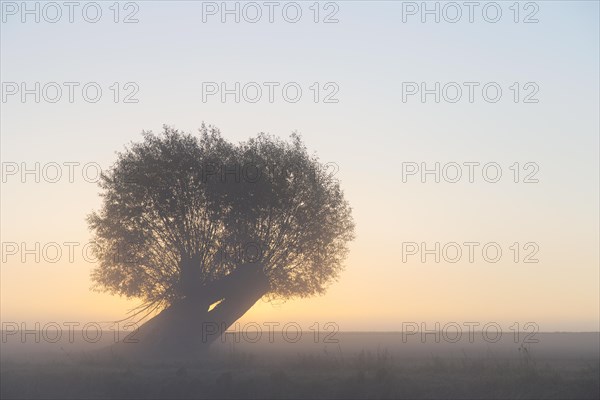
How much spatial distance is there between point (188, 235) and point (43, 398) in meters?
20.8

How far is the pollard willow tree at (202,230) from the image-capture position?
189 ft

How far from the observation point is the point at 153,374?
134 ft

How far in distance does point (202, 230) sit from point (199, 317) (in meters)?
5.51

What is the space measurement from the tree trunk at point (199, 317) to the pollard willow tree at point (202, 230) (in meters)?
0.06

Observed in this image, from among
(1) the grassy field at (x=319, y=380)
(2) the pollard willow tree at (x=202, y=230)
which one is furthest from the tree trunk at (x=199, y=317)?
(1) the grassy field at (x=319, y=380)

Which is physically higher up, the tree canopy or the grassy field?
the tree canopy

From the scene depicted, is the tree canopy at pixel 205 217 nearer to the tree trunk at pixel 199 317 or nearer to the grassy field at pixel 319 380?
the tree trunk at pixel 199 317

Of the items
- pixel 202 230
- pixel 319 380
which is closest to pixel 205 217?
pixel 202 230

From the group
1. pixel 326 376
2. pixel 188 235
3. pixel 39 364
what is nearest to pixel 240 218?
pixel 188 235

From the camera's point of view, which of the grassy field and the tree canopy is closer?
the grassy field

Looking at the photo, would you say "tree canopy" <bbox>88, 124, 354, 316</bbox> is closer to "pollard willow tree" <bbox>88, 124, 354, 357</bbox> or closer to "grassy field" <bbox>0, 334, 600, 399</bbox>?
"pollard willow tree" <bbox>88, 124, 354, 357</bbox>

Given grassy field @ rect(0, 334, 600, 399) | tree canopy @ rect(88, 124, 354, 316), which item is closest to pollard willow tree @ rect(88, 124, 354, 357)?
tree canopy @ rect(88, 124, 354, 316)

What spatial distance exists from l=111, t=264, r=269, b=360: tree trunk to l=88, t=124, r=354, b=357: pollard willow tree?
64 mm

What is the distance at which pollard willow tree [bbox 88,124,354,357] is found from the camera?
189ft
